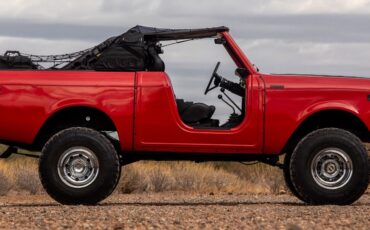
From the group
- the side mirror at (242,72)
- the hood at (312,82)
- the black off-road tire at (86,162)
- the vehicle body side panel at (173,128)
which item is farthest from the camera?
the side mirror at (242,72)

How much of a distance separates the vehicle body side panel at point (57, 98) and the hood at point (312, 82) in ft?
6.31

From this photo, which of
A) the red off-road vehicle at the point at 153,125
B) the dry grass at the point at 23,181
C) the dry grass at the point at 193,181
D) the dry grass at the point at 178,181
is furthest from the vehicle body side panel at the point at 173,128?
the dry grass at the point at 23,181

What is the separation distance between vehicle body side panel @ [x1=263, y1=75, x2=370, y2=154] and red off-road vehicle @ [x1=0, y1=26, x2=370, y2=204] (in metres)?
0.01

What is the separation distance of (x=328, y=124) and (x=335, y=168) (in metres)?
0.81

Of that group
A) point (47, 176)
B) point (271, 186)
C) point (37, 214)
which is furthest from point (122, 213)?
point (271, 186)

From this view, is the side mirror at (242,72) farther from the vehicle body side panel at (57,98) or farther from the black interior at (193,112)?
the vehicle body side panel at (57,98)

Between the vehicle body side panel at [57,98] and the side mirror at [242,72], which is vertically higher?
the side mirror at [242,72]

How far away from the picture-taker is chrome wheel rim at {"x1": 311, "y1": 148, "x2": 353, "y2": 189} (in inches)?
603

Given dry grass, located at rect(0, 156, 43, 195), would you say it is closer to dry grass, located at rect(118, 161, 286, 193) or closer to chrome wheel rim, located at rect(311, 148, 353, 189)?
dry grass, located at rect(118, 161, 286, 193)

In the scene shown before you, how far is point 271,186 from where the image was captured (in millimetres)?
24750

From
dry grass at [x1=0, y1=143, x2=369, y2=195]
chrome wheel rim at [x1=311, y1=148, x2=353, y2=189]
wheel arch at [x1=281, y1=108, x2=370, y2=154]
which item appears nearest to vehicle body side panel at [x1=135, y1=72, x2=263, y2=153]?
Result: wheel arch at [x1=281, y1=108, x2=370, y2=154]

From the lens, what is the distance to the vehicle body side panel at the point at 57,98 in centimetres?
1516

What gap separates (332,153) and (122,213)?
3.52m

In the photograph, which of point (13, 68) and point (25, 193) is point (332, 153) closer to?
point (13, 68)
